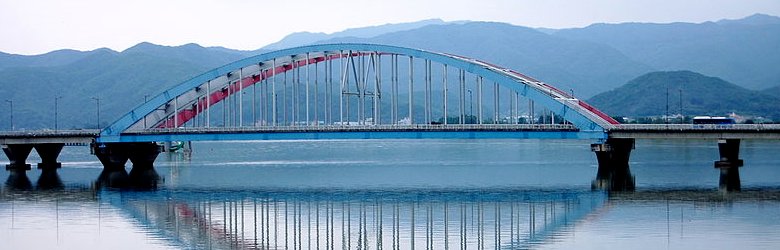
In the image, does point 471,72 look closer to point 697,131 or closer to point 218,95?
point 697,131

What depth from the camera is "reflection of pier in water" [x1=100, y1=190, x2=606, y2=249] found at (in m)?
43.5

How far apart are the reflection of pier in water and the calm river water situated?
69 mm

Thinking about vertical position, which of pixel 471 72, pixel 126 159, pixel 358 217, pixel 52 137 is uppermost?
pixel 471 72

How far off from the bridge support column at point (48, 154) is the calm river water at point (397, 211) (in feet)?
30.1

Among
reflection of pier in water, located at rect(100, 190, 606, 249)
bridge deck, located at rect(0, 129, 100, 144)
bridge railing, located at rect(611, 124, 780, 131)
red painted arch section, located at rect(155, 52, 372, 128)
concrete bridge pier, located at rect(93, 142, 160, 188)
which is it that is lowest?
→ reflection of pier in water, located at rect(100, 190, 606, 249)

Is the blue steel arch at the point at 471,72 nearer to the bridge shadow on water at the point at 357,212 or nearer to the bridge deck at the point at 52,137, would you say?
the bridge deck at the point at 52,137

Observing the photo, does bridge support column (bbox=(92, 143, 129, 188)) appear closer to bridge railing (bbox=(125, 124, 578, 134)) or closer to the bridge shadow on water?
bridge railing (bbox=(125, 124, 578, 134))

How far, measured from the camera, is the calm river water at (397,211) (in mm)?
43281

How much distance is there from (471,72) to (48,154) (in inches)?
1352

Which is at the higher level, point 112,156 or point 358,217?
point 112,156

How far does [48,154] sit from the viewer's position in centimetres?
9744

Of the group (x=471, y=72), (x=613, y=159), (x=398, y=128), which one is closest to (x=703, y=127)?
(x=613, y=159)

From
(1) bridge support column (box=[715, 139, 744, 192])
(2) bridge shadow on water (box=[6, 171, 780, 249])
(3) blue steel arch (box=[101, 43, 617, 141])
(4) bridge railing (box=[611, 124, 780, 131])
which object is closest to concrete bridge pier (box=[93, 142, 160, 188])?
(3) blue steel arch (box=[101, 43, 617, 141])

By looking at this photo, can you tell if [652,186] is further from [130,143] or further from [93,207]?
[130,143]
